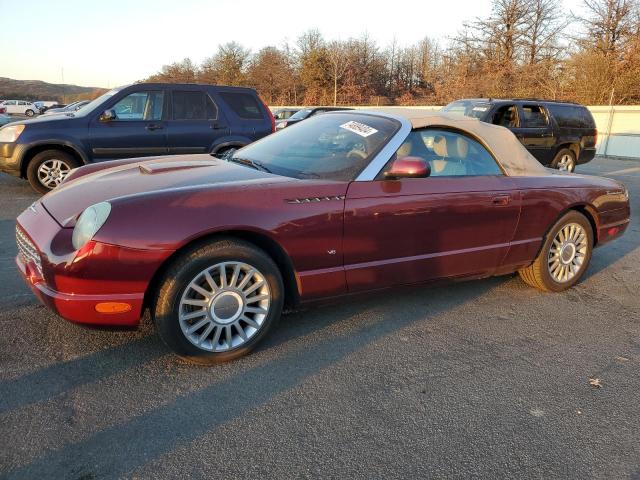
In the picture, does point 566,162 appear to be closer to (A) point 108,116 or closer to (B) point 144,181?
(A) point 108,116

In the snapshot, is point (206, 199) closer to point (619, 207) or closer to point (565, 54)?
point (619, 207)

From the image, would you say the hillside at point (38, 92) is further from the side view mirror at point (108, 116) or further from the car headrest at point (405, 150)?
the car headrest at point (405, 150)

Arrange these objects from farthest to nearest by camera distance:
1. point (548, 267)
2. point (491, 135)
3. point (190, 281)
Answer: point (548, 267)
point (491, 135)
point (190, 281)

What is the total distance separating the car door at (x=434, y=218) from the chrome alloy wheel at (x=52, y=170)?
577 centimetres

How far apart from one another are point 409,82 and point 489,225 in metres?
54.3

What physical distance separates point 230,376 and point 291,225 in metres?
0.92

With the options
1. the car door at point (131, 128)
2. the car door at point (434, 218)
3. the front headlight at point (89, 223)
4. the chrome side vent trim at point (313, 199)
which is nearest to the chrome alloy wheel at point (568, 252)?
the car door at point (434, 218)

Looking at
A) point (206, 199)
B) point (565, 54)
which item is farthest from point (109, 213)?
point (565, 54)

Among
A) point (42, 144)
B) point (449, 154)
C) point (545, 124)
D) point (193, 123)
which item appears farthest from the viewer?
point (545, 124)

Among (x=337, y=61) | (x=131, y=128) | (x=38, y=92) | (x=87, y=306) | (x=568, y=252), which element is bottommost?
(x=568, y=252)

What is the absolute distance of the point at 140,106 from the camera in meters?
7.34

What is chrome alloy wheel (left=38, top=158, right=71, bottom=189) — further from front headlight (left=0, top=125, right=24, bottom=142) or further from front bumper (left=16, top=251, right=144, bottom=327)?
front bumper (left=16, top=251, right=144, bottom=327)

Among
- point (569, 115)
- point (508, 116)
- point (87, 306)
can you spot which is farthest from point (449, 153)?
point (569, 115)

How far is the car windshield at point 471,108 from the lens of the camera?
9.67m
